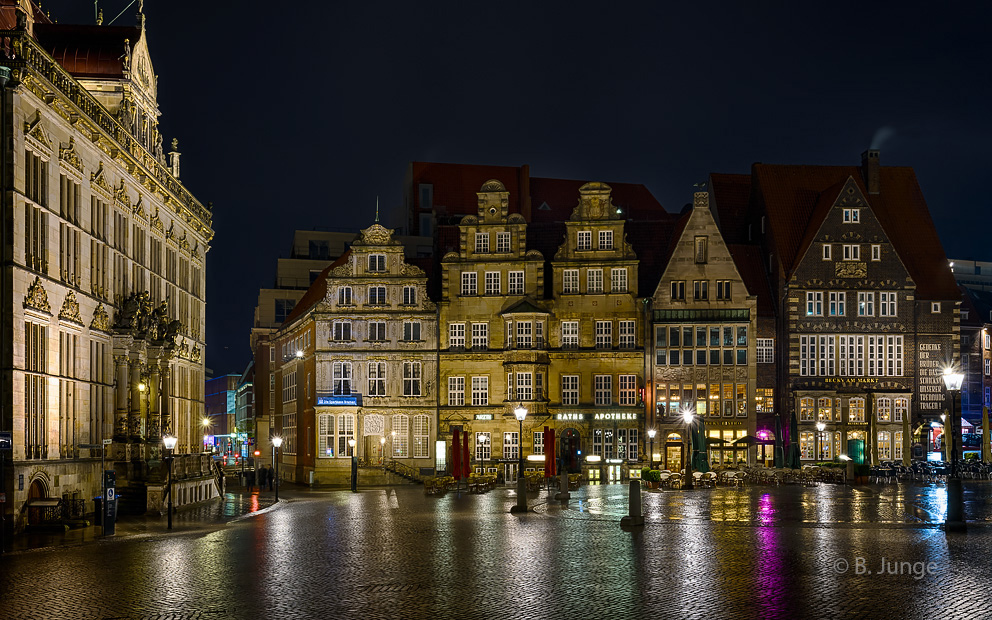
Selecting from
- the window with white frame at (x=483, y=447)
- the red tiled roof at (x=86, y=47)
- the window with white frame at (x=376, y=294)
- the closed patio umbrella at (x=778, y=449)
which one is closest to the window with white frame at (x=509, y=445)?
the window with white frame at (x=483, y=447)

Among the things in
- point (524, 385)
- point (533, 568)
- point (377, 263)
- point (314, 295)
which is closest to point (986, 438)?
point (524, 385)

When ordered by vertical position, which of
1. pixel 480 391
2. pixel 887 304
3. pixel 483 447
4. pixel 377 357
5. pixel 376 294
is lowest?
pixel 483 447

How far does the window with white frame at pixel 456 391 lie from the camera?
66188mm

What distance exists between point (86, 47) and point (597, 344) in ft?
106

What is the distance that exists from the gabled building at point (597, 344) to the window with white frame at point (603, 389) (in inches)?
2.3

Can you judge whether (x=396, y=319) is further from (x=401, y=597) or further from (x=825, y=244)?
(x=401, y=597)

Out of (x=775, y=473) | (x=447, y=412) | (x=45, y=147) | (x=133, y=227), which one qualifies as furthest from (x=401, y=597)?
(x=447, y=412)

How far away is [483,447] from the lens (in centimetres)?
6600

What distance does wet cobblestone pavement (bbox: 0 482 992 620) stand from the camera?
16.2 meters

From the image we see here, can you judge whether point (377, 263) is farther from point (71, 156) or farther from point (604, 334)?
point (71, 156)

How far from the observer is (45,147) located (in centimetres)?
3338

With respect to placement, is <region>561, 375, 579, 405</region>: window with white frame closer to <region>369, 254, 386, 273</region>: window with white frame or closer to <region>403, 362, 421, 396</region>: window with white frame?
<region>403, 362, 421, 396</region>: window with white frame

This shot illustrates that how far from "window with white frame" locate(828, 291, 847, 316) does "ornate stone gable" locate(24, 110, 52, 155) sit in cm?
4686

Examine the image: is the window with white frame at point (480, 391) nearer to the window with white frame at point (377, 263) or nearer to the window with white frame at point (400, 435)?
the window with white frame at point (400, 435)
